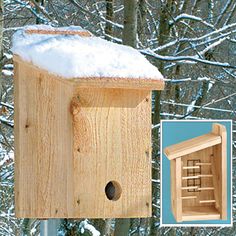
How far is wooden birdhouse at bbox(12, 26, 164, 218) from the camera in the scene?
9.72ft

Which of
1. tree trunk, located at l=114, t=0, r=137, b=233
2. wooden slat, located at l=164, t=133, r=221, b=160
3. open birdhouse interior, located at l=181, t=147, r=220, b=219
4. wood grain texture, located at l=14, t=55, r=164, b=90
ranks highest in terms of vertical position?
tree trunk, located at l=114, t=0, r=137, b=233

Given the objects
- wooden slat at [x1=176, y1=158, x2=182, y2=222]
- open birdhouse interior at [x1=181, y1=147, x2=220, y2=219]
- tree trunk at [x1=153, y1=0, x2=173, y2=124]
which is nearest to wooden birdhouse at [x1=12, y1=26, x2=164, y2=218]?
wooden slat at [x1=176, y1=158, x2=182, y2=222]

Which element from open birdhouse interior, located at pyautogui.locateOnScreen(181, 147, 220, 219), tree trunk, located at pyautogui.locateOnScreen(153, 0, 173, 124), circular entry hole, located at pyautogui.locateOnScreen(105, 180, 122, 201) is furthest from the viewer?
tree trunk, located at pyautogui.locateOnScreen(153, 0, 173, 124)

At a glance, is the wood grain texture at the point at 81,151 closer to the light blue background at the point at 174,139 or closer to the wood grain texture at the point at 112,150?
the wood grain texture at the point at 112,150

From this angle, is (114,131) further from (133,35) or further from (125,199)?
(133,35)

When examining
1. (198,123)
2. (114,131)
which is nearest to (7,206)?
(198,123)

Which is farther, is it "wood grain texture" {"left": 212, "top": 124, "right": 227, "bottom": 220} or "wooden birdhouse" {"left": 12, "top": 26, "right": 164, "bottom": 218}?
"wood grain texture" {"left": 212, "top": 124, "right": 227, "bottom": 220}

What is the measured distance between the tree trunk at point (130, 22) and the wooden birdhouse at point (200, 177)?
5.97 feet

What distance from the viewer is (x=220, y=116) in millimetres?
8805

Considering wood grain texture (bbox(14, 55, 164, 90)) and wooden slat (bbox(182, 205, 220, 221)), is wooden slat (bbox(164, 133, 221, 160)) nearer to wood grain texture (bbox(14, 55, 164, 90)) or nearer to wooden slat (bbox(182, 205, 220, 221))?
wooden slat (bbox(182, 205, 220, 221))

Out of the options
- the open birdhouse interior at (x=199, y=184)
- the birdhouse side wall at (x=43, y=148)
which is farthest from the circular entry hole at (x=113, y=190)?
the open birdhouse interior at (x=199, y=184)

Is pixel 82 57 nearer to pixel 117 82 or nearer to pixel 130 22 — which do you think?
pixel 117 82

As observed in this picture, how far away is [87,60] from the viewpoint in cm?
288

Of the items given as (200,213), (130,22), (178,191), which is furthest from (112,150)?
(130,22)
